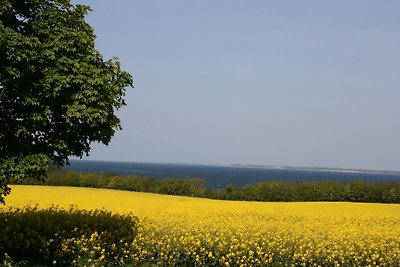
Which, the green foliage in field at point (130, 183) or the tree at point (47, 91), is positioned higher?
the tree at point (47, 91)

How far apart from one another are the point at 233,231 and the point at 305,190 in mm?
27764

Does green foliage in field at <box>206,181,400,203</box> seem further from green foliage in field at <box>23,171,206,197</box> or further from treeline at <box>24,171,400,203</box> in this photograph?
green foliage in field at <box>23,171,206,197</box>

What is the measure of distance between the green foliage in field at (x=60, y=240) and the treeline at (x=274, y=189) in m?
27.8

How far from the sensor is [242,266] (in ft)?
41.0

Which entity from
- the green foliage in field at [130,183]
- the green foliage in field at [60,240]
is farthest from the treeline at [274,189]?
the green foliage in field at [60,240]

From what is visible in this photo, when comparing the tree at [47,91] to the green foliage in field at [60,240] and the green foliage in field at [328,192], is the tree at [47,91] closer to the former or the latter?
the green foliage in field at [60,240]

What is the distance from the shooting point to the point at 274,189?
134ft

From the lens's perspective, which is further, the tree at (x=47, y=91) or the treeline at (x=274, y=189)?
the treeline at (x=274, y=189)

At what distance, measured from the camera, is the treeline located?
4050cm


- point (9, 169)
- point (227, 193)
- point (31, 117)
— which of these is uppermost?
point (31, 117)

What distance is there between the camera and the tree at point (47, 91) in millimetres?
11883

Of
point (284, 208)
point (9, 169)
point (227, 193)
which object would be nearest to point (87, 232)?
point (9, 169)

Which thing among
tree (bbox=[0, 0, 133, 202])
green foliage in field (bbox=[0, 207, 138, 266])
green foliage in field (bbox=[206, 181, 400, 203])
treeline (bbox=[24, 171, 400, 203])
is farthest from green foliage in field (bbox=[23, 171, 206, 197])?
tree (bbox=[0, 0, 133, 202])

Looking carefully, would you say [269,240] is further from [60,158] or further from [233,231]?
[60,158]
